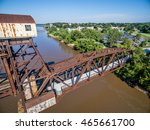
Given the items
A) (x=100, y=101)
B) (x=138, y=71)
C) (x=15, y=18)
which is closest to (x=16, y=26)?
(x=15, y=18)

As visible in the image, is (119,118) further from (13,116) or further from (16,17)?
(16,17)

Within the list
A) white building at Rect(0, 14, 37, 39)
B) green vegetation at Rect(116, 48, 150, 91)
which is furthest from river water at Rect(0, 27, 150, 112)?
white building at Rect(0, 14, 37, 39)

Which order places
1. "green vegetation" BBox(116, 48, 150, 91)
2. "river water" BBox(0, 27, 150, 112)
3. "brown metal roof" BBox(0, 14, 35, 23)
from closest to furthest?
"brown metal roof" BBox(0, 14, 35, 23)
"river water" BBox(0, 27, 150, 112)
"green vegetation" BBox(116, 48, 150, 91)

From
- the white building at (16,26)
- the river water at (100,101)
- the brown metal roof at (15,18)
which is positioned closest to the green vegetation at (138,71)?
the river water at (100,101)

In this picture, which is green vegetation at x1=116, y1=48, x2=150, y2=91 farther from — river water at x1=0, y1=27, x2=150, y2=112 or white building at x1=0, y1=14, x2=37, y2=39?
white building at x1=0, y1=14, x2=37, y2=39

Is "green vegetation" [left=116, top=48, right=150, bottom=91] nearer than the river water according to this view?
No

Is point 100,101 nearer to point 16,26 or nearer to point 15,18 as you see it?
point 16,26

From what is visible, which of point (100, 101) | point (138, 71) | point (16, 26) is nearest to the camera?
point (16, 26)

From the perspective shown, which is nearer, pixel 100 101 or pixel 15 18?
pixel 15 18

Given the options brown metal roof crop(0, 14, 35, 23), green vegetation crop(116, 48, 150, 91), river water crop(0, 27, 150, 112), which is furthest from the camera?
green vegetation crop(116, 48, 150, 91)

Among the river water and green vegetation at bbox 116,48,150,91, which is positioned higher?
green vegetation at bbox 116,48,150,91

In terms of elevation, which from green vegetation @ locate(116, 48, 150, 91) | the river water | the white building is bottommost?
the river water
